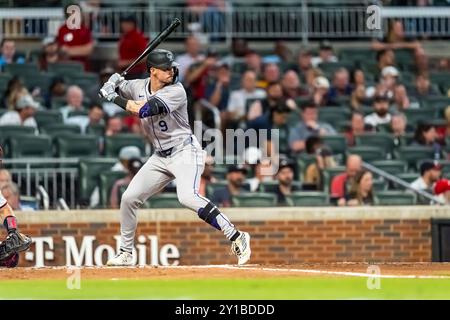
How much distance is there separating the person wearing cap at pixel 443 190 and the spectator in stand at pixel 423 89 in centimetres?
359

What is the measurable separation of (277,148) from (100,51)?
407 centimetres

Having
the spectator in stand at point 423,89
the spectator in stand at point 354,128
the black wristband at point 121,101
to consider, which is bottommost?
the spectator in stand at point 354,128

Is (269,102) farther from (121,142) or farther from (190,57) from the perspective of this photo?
(121,142)

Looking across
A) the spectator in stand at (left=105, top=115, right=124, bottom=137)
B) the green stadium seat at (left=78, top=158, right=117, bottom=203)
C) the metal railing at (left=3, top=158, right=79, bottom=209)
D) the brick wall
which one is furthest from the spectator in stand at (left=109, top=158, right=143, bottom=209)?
the spectator in stand at (left=105, top=115, right=124, bottom=137)

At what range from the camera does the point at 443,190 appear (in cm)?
1756

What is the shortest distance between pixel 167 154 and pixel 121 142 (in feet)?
15.3

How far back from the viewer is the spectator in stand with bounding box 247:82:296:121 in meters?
19.5

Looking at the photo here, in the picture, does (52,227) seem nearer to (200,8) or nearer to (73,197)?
(73,197)

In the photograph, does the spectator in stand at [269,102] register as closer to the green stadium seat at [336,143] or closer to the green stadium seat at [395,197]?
the green stadium seat at [336,143]

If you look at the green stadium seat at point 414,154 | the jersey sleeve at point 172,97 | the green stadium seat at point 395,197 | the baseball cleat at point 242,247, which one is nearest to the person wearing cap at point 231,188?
the green stadium seat at point 395,197

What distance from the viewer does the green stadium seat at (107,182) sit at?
1731cm

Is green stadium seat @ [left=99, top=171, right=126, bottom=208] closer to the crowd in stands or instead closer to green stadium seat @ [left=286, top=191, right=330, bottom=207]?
the crowd in stands

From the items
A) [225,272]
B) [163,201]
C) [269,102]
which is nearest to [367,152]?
[269,102]

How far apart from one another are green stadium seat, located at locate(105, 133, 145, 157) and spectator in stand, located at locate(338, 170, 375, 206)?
245cm
